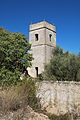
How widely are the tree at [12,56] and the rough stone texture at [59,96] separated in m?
1.68

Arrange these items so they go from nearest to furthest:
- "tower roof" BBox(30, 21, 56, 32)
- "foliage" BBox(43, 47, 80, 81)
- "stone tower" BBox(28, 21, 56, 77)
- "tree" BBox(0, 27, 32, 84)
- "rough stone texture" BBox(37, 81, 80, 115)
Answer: "rough stone texture" BBox(37, 81, 80, 115), "tree" BBox(0, 27, 32, 84), "foliage" BBox(43, 47, 80, 81), "stone tower" BBox(28, 21, 56, 77), "tower roof" BBox(30, 21, 56, 32)

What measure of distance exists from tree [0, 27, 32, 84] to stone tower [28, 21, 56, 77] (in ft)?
28.8

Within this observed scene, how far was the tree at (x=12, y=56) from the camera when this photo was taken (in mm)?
7535

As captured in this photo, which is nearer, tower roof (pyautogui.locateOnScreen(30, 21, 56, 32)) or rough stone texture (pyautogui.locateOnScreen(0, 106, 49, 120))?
rough stone texture (pyautogui.locateOnScreen(0, 106, 49, 120))

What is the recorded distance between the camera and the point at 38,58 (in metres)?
18.0

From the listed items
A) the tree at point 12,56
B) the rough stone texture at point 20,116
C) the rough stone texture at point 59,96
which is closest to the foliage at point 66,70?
the tree at point 12,56

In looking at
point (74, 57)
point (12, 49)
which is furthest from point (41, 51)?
point (12, 49)

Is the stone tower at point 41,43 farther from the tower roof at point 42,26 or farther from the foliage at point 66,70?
the foliage at point 66,70

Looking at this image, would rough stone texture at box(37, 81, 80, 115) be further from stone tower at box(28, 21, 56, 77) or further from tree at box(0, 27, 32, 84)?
stone tower at box(28, 21, 56, 77)

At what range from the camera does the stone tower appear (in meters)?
17.6

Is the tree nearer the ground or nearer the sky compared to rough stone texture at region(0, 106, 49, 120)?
nearer the sky

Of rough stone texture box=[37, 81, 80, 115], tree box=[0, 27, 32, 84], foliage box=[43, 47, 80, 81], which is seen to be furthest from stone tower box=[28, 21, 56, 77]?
rough stone texture box=[37, 81, 80, 115]

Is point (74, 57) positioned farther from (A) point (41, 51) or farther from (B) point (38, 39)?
(B) point (38, 39)

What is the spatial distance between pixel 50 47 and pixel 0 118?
49.0ft
